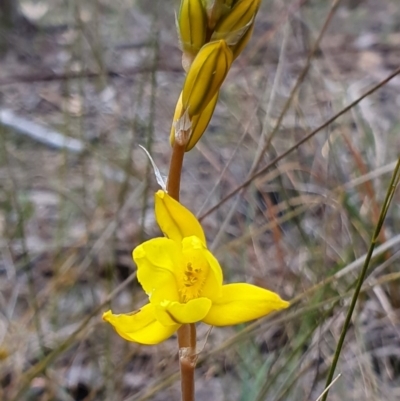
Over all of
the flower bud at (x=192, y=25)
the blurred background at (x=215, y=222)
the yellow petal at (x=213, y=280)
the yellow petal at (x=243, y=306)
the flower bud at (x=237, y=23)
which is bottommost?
the yellow petal at (x=243, y=306)

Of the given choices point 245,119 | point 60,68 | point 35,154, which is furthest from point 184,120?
point 60,68

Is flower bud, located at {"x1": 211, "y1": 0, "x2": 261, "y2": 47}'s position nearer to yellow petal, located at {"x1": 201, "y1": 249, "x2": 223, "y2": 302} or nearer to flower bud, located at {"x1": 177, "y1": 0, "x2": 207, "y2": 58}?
flower bud, located at {"x1": 177, "y1": 0, "x2": 207, "y2": 58}

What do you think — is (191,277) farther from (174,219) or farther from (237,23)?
(237,23)

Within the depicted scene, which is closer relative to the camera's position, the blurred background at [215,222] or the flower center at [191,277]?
the flower center at [191,277]

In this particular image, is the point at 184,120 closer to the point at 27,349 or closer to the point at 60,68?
the point at 27,349

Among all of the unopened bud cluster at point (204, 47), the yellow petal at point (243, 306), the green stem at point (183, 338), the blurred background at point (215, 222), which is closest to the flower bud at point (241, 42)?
the unopened bud cluster at point (204, 47)

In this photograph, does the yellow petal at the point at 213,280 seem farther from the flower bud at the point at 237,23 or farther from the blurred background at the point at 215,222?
the blurred background at the point at 215,222

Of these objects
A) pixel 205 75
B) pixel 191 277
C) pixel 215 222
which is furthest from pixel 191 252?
pixel 215 222
